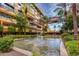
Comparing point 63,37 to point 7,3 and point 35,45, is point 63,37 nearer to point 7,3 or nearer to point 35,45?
point 35,45

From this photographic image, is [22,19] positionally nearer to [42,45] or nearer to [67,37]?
[42,45]

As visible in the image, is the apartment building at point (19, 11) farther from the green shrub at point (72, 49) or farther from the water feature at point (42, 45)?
the green shrub at point (72, 49)

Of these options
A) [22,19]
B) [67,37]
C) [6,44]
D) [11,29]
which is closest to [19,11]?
[22,19]

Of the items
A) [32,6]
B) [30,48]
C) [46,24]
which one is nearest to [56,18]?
[46,24]

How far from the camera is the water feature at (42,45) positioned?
269 centimetres

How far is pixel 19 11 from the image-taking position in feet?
9.08

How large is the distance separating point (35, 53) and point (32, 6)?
2.13 feet

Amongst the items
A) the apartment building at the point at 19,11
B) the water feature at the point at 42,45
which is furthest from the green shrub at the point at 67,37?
the apartment building at the point at 19,11

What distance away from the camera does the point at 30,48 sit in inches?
107

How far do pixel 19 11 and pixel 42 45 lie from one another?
1.87 ft

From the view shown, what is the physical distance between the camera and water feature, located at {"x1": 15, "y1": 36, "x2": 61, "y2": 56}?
269 cm

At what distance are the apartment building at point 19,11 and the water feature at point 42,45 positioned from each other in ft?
0.51

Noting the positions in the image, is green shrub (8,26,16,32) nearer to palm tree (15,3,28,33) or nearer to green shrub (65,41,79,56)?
palm tree (15,3,28,33)

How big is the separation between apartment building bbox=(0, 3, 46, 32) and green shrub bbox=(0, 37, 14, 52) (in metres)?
0.14
